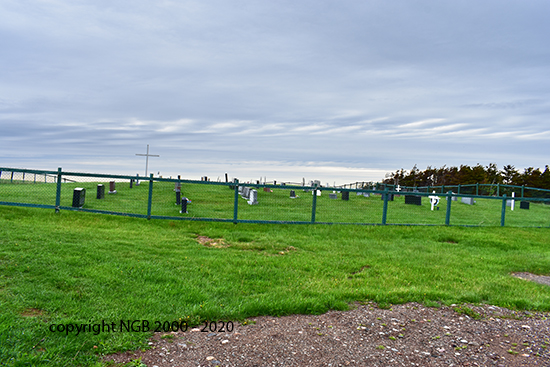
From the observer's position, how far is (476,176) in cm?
5725

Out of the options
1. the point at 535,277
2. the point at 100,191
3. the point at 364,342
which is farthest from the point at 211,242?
the point at 100,191

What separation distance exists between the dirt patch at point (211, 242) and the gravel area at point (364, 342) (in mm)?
5065

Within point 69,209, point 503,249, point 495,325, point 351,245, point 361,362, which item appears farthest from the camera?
point 69,209

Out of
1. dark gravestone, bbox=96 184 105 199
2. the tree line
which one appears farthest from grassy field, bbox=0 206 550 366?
the tree line

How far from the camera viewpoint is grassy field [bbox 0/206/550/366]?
440cm

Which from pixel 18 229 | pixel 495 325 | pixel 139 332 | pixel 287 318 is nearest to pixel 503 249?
pixel 495 325

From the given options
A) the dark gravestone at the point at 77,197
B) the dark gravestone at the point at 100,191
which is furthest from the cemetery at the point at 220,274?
the dark gravestone at the point at 100,191

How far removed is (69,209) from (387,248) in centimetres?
1087

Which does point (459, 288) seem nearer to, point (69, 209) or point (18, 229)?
point (18, 229)

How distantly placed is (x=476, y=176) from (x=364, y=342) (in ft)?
200

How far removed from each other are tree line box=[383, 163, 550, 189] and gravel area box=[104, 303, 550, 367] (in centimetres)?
4764

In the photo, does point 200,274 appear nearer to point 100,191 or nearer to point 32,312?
point 32,312

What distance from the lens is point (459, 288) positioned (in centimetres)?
687

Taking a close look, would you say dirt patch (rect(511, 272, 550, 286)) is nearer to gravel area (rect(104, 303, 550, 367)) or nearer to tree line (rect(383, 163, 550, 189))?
gravel area (rect(104, 303, 550, 367))
